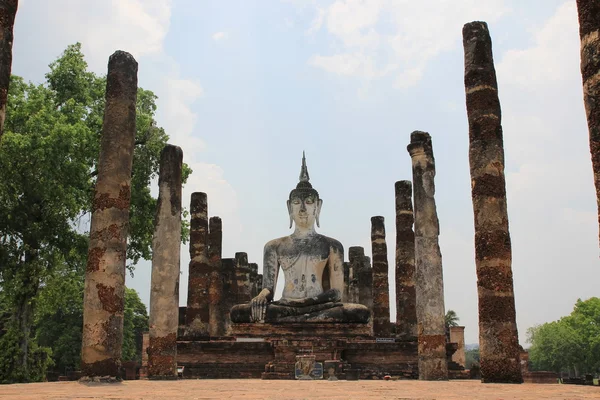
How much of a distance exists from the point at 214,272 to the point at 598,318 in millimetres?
36427

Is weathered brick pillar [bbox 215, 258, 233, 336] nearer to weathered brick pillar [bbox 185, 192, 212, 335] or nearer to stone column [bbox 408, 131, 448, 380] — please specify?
weathered brick pillar [bbox 185, 192, 212, 335]

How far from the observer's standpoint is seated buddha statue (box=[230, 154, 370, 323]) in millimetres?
17203

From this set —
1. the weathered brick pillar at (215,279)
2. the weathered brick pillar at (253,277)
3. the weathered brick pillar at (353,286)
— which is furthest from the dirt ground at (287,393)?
the weathered brick pillar at (253,277)

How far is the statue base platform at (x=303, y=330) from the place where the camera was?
16.7 metres

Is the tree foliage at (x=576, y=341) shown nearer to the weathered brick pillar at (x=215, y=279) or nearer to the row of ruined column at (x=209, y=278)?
the row of ruined column at (x=209, y=278)

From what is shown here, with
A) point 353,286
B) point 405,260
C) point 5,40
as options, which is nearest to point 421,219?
point 405,260

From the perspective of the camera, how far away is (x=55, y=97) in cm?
2234

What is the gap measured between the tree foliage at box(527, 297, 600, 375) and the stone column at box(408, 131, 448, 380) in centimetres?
3934

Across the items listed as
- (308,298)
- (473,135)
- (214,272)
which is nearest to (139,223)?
(214,272)

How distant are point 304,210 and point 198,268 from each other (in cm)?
424

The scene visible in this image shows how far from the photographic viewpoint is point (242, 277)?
91.0 ft

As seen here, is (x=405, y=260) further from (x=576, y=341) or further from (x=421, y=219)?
(x=576, y=341)

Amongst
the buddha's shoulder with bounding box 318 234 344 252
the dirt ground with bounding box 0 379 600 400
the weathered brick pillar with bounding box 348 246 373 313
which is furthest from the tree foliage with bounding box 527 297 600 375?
the dirt ground with bounding box 0 379 600 400

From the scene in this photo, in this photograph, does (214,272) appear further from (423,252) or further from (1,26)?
(1,26)
